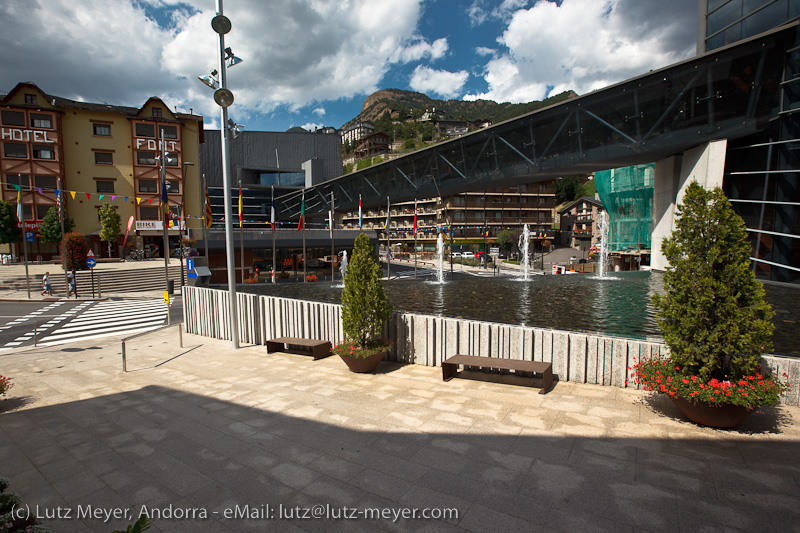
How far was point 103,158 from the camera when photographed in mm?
51688

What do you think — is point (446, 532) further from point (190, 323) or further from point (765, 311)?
point (190, 323)

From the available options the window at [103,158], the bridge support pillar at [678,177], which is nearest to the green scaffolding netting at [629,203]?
the bridge support pillar at [678,177]

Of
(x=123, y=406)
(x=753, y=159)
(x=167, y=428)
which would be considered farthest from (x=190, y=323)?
(x=753, y=159)

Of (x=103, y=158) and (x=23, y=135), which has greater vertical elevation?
(x=23, y=135)

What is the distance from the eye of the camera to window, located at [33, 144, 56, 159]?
47.7 m

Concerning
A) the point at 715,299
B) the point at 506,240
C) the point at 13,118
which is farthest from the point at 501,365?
the point at 506,240

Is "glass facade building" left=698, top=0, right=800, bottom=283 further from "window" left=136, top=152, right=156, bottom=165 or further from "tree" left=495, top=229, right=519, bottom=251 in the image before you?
"window" left=136, top=152, right=156, bottom=165

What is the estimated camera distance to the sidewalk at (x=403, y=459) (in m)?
4.22

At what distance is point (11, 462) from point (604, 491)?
7.69 metres

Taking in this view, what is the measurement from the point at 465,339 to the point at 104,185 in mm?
57788

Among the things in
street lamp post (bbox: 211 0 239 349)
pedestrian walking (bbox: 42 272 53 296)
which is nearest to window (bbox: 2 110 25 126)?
pedestrian walking (bbox: 42 272 53 296)

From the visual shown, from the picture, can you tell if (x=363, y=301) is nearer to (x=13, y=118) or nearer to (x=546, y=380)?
(x=546, y=380)

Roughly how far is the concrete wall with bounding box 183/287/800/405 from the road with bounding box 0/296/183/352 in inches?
324

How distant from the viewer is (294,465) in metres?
5.34
